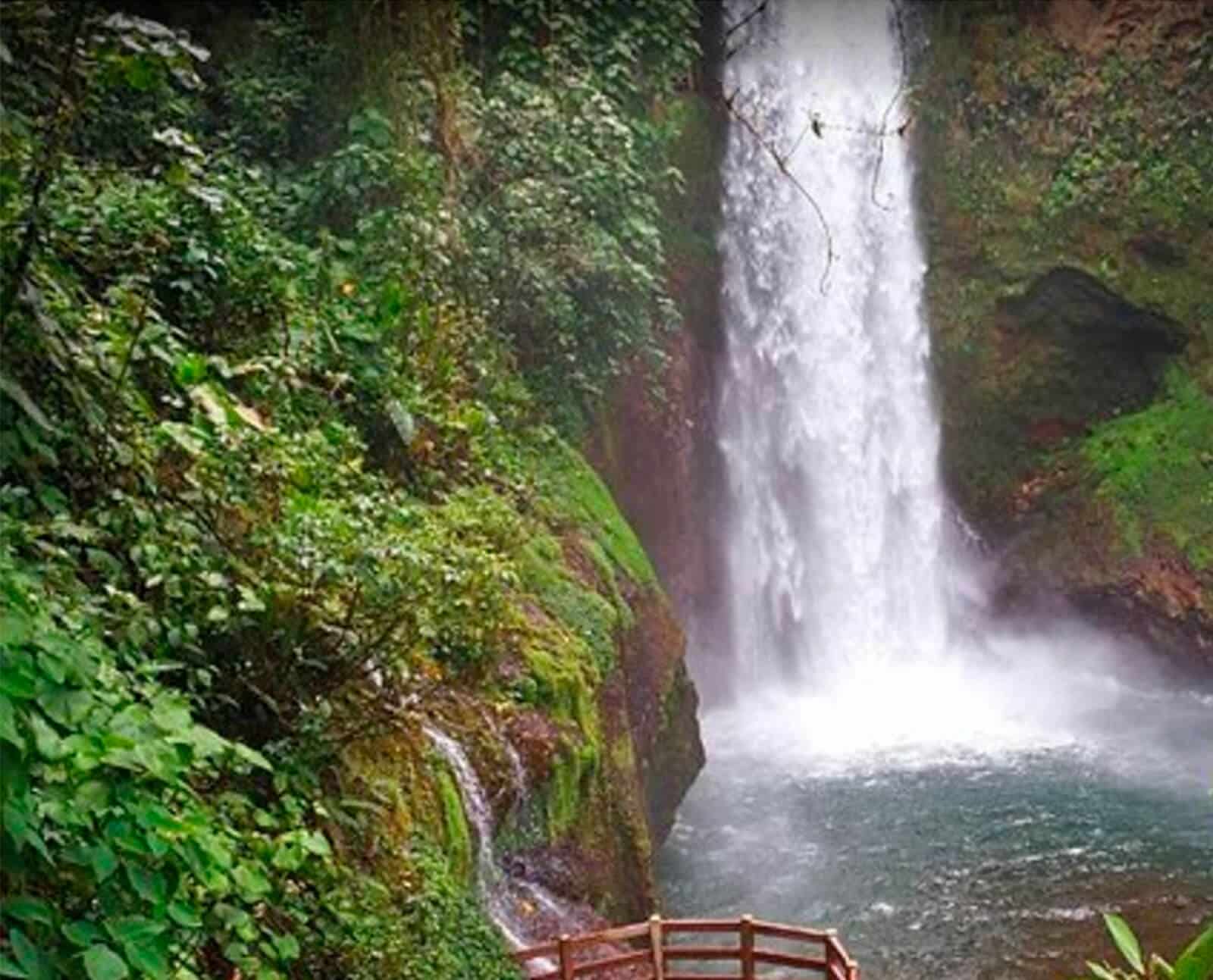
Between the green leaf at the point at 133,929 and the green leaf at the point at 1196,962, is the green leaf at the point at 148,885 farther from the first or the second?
the green leaf at the point at 1196,962

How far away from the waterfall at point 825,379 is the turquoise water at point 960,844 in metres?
2.75

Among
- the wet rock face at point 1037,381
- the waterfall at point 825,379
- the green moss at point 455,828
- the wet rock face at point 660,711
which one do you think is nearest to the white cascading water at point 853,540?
the waterfall at point 825,379

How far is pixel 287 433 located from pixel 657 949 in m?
3.15

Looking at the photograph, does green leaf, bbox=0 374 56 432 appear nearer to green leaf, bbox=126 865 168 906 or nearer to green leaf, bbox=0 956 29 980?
green leaf, bbox=126 865 168 906

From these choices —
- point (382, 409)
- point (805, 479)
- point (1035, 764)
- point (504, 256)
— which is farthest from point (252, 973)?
point (805, 479)

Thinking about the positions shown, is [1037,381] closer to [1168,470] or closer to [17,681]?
[1168,470]

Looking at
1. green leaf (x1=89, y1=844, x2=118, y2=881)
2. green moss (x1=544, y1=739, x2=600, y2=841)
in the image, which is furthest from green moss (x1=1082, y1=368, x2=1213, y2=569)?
green leaf (x1=89, y1=844, x2=118, y2=881)

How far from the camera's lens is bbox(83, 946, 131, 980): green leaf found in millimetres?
2846

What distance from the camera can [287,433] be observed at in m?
6.96

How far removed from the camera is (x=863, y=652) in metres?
16.8

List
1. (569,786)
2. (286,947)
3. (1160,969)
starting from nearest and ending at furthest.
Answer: (1160,969), (286,947), (569,786)

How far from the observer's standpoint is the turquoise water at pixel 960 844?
9.70 meters

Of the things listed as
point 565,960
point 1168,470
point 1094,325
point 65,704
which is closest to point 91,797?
point 65,704

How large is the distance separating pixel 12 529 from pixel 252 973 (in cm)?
145
